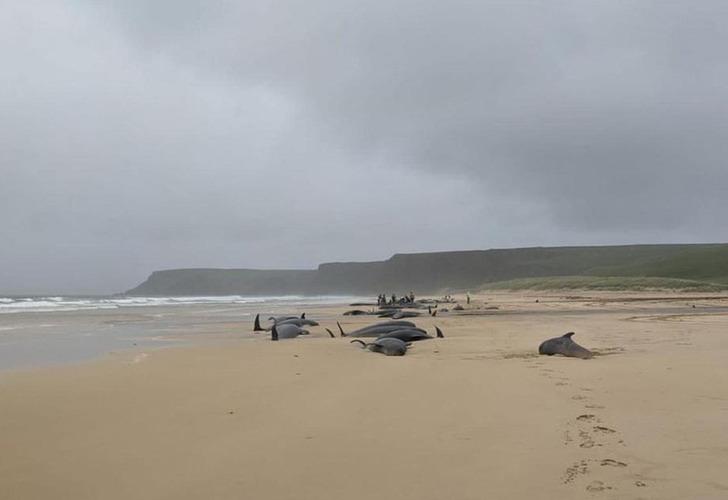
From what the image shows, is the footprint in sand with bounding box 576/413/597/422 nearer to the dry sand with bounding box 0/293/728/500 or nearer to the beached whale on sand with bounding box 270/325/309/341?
the dry sand with bounding box 0/293/728/500

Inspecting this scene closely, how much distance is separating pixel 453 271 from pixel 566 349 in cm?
12613

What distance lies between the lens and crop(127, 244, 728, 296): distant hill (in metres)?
91.8

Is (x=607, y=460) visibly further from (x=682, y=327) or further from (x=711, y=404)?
(x=682, y=327)

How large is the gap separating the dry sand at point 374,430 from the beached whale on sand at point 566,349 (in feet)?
1.77

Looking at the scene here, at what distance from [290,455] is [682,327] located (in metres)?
15.7

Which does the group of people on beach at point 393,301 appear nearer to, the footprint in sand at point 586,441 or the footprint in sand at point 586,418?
the footprint in sand at point 586,418

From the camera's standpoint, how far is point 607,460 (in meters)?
4.71

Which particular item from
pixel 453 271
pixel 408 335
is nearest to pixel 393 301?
pixel 408 335

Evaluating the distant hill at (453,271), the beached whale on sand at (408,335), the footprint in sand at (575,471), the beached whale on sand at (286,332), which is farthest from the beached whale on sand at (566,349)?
the distant hill at (453,271)

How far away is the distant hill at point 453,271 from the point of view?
301ft

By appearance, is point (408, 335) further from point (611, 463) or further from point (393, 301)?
point (393, 301)

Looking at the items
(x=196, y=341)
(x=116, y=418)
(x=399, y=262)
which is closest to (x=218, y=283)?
(x=399, y=262)

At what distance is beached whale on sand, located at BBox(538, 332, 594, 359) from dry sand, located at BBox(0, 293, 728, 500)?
1.77 feet

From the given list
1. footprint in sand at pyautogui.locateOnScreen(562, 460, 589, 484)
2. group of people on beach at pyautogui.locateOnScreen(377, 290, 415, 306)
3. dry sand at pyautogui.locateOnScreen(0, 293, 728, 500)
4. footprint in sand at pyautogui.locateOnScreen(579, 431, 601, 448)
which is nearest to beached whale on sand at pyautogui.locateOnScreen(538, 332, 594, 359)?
dry sand at pyautogui.locateOnScreen(0, 293, 728, 500)
